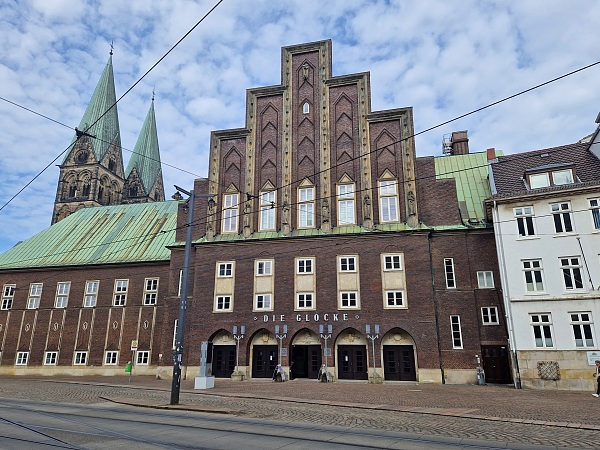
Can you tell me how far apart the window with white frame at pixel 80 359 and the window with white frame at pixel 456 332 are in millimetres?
30781

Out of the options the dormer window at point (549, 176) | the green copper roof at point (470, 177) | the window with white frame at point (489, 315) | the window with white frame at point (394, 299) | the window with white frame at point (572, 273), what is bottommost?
the window with white frame at point (489, 315)

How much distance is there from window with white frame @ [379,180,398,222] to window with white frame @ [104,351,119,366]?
83.8ft

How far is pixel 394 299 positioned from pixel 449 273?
13.9ft

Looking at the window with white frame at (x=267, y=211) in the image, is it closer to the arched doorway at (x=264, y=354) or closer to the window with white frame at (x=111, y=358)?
the arched doorway at (x=264, y=354)

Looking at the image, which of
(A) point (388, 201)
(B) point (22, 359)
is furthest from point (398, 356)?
(B) point (22, 359)

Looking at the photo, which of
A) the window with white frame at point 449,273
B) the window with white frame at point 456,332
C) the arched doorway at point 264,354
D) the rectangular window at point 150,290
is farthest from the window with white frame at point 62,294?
the window with white frame at point 456,332

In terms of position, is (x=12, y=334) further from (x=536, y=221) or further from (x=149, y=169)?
(x=149, y=169)

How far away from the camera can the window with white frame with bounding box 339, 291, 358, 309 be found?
31.4 meters

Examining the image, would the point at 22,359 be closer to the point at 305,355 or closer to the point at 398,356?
the point at 305,355

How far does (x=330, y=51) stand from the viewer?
3719 centimetres

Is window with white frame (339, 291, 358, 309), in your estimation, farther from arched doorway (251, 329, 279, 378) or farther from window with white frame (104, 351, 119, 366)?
window with white frame (104, 351, 119, 366)

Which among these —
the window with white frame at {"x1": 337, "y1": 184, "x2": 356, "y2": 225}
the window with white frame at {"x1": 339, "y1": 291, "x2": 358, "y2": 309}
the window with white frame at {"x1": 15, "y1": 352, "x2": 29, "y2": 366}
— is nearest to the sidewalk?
the window with white frame at {"x1": 339, "y1": 291, "x2": 358, "y2": 309}

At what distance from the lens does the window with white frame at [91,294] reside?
41438mm

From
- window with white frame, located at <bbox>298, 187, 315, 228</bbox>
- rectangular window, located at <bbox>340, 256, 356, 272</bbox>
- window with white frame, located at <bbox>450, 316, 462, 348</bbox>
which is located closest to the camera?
window with white frame, located at <bbox>450, 316, 462, 348</bbox>
